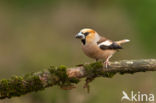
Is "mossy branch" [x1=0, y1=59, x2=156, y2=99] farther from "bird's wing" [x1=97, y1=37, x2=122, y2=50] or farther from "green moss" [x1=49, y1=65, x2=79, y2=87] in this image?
"bird's wing" [x1=97, y1=37, x2=122, y2=50]

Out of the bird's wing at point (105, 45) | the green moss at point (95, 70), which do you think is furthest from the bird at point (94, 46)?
the green moss at point (95, 70)

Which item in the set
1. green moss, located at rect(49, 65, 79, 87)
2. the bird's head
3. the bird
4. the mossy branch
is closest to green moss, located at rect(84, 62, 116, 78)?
the mossy branch

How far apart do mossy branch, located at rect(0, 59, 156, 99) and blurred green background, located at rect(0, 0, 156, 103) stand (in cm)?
156

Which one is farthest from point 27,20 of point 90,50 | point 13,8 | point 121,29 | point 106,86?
point 90,50

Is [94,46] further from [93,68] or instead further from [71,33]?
[71,33]

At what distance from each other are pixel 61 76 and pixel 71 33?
26.6 ft

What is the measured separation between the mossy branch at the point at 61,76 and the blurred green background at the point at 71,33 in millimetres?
1560

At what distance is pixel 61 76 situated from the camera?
24.6ft

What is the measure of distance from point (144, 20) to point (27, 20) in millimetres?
3487

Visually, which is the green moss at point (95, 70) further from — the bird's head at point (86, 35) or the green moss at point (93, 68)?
the bird's head at point (86, 35)

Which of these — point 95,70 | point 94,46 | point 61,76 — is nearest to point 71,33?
point 94,46

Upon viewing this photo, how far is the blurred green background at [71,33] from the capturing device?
11.4 meters

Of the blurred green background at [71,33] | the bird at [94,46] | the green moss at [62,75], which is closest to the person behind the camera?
the green moss at [62,75]

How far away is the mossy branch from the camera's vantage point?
7.31m
